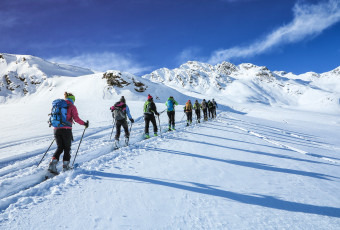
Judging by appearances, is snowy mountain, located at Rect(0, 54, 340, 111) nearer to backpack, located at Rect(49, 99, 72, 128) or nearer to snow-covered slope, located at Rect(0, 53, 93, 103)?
snow-covered slope, located at Rect(0, 53, 93, 103)

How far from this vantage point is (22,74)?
103m

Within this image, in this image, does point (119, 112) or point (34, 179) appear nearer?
point (34, 179)

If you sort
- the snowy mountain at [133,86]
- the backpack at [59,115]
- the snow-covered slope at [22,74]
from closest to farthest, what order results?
the backpack at [59,115] → the snowy mountain at [133,86] → the snow-covered slope at [22,74]

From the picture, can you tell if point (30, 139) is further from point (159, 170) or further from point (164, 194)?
point (164, 194)

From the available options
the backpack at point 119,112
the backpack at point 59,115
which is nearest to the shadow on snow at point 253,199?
the backpack at point 59,115

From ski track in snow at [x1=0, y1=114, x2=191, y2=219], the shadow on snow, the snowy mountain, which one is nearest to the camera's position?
the shadow on snow

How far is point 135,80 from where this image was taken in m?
73.8

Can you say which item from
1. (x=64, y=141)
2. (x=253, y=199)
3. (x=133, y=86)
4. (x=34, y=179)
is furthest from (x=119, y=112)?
(x=133, y=86)

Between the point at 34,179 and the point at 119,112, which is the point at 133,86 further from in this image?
the point at 34,179

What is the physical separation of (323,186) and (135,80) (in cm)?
7341

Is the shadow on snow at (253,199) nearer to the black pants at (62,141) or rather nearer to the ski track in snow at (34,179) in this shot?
the ski track in snow at (34,179)

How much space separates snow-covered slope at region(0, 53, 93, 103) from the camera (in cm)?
9575

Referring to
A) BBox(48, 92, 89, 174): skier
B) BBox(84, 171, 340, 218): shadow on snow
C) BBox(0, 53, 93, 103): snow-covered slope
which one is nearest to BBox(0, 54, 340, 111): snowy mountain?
BBox(0, 53, 93, 103): snow-covered slope

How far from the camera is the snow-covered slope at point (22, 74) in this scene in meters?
95.8
